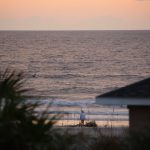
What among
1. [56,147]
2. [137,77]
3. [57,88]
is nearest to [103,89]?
[57,88]

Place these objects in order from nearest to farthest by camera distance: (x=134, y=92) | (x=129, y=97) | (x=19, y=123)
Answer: (x=19, y=123), (x=129, y=97), (x=134, y=92)

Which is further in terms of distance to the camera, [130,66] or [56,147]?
[130,66]

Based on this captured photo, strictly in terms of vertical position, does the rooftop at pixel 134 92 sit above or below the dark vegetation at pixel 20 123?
above

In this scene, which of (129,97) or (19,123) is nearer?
(19,123)

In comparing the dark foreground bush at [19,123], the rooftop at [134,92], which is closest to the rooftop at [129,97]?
the rooftop at [134,92]

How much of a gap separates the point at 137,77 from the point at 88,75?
5692mm

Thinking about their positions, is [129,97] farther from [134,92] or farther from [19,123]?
[19,123]

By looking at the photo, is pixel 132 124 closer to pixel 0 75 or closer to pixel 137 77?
pixel 0 75

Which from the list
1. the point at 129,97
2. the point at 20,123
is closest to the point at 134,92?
the point at 129,97

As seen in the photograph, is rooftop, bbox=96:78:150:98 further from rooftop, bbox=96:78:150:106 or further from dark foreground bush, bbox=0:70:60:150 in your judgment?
dark foreground bush, bbox=0:70:60:150

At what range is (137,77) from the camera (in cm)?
6681

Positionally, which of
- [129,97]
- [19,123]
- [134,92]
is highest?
[134,92]

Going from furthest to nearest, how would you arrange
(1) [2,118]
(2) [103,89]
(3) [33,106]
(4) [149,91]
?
1. (2) [103,89]
2. (4) [149,91]
3. (3) [33,106]
4. (1) [2,118]

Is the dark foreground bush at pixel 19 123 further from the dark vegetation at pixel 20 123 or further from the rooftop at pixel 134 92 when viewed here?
the rooftop at pixel 134 92
